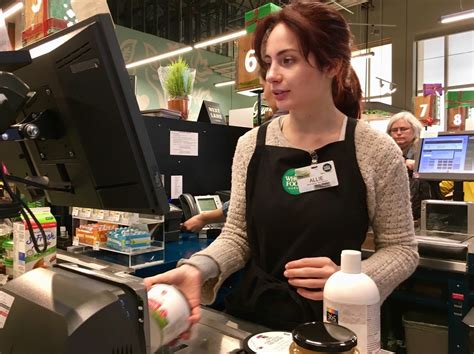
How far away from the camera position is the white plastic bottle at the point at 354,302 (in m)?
0.77

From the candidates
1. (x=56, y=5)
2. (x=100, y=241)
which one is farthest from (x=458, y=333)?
(x=56, y=5)

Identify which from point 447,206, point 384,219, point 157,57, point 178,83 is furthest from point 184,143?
point 157,57

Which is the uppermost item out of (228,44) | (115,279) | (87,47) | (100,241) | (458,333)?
(228,44)

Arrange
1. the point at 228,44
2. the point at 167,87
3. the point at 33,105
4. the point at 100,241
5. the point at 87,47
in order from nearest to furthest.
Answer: the point at 87,47
the point at 33,105
the point at 100,241
the point at 167,87
the point at 228,44

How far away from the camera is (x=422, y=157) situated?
2.83 metres

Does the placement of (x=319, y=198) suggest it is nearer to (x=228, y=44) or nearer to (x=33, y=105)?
(x=33, y=105)

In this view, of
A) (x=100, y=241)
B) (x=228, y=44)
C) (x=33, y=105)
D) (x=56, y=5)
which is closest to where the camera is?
(x=33, y=105)

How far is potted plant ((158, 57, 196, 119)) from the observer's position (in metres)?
2.99

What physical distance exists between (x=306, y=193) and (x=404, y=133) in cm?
317

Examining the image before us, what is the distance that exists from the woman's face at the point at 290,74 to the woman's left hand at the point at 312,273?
16.1 inches

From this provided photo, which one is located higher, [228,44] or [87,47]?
[228,44]

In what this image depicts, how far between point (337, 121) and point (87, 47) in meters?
0.75

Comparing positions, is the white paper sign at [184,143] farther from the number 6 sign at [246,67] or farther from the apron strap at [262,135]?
the apron strap at [262,135]

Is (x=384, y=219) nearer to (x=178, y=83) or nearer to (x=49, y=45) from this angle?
(x=49, y=45)
